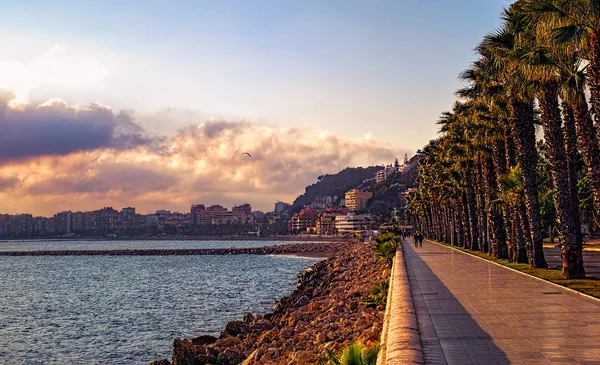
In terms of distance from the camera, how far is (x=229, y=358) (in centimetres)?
1955

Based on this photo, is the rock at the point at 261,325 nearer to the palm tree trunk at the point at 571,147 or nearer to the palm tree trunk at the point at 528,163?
the palm tree trunk at the point at 528,163

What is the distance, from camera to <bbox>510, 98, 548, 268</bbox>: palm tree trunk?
2691 cm

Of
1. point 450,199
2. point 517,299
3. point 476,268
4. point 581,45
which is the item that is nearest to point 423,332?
point 517,299

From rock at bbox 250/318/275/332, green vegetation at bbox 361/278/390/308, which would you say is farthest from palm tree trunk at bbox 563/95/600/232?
rock at bbox 250/318/275/332

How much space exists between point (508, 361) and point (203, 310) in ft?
105

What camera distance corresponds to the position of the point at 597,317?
12.6 meters

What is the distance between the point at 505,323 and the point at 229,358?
409 inches

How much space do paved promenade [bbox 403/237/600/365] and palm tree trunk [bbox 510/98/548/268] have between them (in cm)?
660

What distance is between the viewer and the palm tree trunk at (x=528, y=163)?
88.3ft

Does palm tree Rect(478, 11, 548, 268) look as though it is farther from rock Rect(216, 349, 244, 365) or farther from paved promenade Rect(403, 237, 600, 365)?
rock Rect(216, 349, 244, 365)

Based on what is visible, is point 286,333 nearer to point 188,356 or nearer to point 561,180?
point 188,356

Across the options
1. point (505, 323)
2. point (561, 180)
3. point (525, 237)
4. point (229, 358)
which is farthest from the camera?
point (525, 237)

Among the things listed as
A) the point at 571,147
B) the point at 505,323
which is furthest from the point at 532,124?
the point at 505,323

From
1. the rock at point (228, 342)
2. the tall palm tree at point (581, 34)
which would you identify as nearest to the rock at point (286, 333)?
the rock at point (228, 342)
